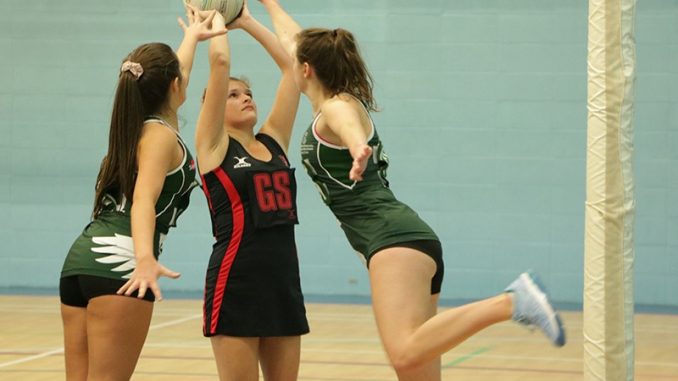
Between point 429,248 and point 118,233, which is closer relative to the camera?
point 118,233

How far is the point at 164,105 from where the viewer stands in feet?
13.6

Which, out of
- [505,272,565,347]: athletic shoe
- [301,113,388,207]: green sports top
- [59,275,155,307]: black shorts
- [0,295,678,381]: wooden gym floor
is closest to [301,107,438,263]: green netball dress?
[301,113,388,207]: green sports top

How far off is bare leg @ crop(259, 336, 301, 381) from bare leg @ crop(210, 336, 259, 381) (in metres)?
0.09

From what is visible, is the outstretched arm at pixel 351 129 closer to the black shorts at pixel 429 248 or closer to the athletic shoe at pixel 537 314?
the black shorts at pixel 429 248

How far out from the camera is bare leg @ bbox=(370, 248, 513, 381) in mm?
3863

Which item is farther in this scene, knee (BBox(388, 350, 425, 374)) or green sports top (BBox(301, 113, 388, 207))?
green sports top (BBox(301, 113, 388, 207))

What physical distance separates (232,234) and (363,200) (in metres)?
0.55

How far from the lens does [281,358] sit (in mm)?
4426

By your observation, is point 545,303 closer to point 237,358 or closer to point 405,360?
point 405,360

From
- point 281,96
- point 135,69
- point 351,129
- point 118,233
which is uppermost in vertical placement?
point 135,69

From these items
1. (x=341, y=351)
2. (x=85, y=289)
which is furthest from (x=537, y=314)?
(x=341, y=351)

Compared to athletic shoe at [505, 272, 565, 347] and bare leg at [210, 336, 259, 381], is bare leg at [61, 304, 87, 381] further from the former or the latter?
athletic shoe at [505, 272, 565, 347]

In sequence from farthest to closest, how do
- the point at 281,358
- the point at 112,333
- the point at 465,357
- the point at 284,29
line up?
1. the point at 465,357
2. the point at 284,29
3. the point at 281,358
4. the point at 112,333

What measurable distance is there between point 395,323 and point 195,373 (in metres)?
3.16
